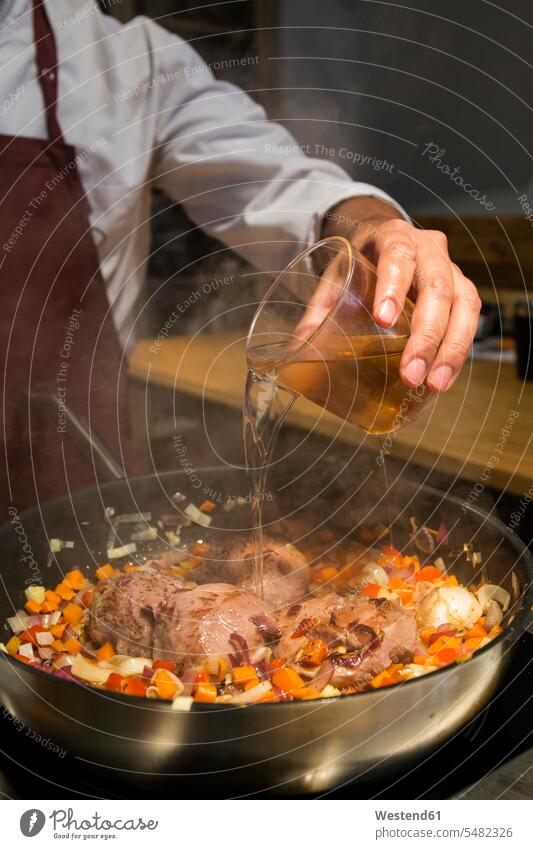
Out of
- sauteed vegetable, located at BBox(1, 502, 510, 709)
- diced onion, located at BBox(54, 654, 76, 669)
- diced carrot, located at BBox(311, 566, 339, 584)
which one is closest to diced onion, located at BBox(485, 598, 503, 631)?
sauteed vegetable, located at BBox(1, 502, 510, 709)

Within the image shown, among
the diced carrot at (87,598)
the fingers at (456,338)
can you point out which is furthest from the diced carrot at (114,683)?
the fingers at (456,338)

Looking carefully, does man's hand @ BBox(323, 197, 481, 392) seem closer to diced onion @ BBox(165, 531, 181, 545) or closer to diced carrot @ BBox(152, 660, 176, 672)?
diced carrot @ BBox(152, 660, 176, 672)

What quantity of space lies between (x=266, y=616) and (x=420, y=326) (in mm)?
386

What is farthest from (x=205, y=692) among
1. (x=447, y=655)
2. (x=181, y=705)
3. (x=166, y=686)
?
(x=447, y=655)

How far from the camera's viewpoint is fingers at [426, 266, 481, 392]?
0.77 m

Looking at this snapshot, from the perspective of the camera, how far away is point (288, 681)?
75cm

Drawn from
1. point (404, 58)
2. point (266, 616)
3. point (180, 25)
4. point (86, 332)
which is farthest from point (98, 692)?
point (180, 25)

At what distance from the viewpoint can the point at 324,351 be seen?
2.41 ft

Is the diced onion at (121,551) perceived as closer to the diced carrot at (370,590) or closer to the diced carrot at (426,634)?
the diced carrot at (370,590)

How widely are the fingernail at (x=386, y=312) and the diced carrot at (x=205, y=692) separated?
1.37 ft

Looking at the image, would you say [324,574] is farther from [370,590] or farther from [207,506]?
[207,506]

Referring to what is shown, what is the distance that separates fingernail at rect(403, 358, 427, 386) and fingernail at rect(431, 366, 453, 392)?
0.03 metres

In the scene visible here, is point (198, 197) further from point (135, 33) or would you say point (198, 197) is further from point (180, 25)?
point (180, 25)

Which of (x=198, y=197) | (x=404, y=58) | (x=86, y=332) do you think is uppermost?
(x=404, y=58)
